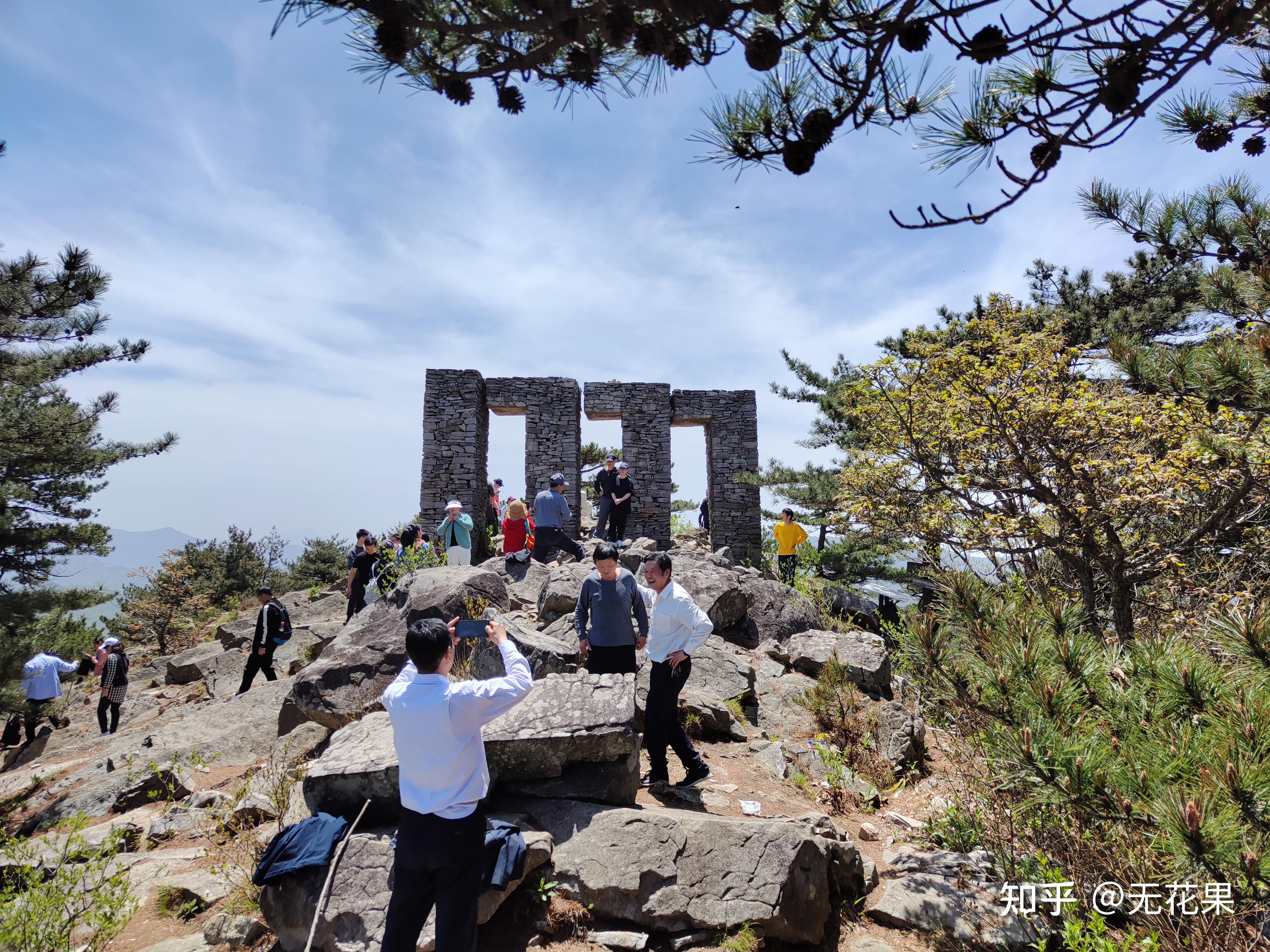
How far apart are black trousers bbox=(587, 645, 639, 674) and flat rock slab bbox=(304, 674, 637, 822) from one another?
603 mm

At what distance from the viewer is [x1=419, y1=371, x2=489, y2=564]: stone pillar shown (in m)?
13.3

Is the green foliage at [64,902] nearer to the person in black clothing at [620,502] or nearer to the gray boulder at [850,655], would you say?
the gray boulder at [850,655]

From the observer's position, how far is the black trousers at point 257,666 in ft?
29.1

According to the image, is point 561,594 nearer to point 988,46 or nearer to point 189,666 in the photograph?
point 988,46

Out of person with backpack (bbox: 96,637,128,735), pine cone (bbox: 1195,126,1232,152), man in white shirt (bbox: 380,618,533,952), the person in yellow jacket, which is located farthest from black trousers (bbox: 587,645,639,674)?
person with backpack (bbox: 96,637,128,735)

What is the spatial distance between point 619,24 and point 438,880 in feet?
11.1

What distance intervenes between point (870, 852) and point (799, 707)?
7.84 feet

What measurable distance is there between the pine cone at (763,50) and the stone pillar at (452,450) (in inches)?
448

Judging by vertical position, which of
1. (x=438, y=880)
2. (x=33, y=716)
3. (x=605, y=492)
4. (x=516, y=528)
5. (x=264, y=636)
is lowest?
(x=33, y=716)

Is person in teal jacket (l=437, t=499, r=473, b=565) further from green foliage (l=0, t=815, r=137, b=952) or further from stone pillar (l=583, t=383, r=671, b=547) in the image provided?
green foliage (l=0, t=815, r=137, b=952)

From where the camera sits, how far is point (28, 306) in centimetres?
885

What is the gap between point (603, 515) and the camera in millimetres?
12367

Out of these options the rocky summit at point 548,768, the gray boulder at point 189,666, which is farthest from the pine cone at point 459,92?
the gray boulder at point 189,666

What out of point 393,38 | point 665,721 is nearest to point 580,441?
point 665,721
